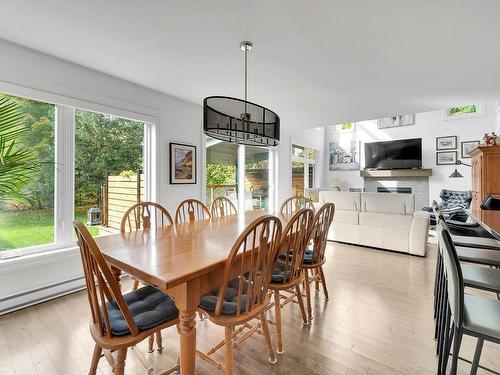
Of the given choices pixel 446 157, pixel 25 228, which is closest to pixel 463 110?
pixel 446 157

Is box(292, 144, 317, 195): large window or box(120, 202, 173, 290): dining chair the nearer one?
box(120, 202, 173, 290): dining chair

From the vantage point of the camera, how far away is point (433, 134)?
24.2 feet

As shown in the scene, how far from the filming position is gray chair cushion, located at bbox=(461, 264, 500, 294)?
1.43 meters


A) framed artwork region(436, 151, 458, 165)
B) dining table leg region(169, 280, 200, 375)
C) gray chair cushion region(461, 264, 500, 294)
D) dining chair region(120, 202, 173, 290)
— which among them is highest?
framed artwork region(436, 151, 458, 165)

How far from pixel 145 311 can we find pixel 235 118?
1415 mm

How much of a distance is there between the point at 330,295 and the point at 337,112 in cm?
299

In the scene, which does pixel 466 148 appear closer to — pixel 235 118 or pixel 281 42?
pixel 281 42

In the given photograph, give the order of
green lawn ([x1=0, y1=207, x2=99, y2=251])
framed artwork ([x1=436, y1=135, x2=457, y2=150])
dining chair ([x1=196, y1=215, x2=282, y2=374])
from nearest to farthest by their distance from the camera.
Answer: dining chair ([x1=196, y1=215, x2=282, y2=374])
green lawn ([x1=0, y1=207, x2=99, y2=251])
framed artwork ([x1=436, y1=135, x2=457, y2=150])

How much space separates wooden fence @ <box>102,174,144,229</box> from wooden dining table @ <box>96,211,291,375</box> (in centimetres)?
130

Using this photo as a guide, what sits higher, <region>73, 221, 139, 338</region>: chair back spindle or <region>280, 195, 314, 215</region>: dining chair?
<region>280, 195, 314, 215</region>: dining chair

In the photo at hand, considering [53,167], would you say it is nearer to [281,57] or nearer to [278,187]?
[281,57]

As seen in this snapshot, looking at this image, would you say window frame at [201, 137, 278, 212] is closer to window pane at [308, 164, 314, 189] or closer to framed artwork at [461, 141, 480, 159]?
window pane at [308, 164, 314, 189]

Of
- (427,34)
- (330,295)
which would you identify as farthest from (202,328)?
(427,34)

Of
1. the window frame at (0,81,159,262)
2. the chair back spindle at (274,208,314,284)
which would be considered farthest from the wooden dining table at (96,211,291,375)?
the window frame at (0,81,159,262)
